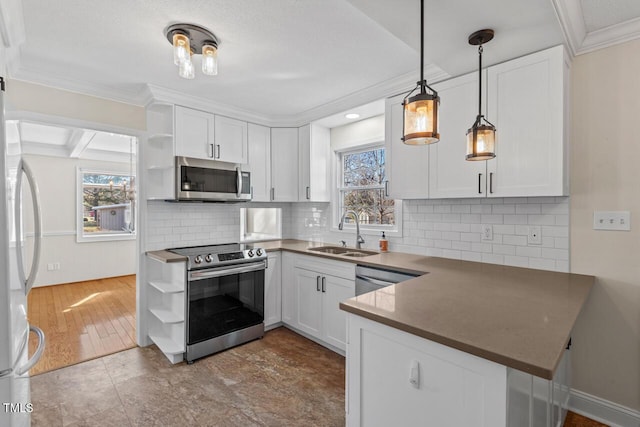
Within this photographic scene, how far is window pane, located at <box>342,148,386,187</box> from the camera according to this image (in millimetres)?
3453

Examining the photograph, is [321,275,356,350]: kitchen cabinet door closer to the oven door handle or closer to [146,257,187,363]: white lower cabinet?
the oven door handle

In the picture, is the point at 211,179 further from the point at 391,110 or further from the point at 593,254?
the point at 593,254

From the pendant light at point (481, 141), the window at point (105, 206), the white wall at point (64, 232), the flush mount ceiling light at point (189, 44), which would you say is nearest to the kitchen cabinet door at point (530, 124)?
the pendant light at point (481, 141)

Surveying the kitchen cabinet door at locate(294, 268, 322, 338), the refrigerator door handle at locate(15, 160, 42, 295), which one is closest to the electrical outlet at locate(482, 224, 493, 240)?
the kitchen cabinet door at locate(294, 268, 322, 338)

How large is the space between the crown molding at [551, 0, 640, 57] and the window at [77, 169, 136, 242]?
22.3 feet

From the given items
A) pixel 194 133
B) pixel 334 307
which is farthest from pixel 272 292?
pixel 194 133

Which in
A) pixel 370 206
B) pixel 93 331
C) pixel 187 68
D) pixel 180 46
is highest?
pixel 180 46

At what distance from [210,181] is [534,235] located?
283 centimetres

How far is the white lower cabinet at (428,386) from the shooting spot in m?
1.02

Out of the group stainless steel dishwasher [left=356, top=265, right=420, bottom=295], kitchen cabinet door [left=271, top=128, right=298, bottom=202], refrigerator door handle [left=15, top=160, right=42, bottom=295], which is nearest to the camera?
refrigerator door handle [left=15, top=160, right=42, bottom=295]

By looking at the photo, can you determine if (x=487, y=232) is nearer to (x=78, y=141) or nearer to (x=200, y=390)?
(x=200, y=390)

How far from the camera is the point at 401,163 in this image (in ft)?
Result: 8.81

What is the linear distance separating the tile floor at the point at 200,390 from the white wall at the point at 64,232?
12.5ft

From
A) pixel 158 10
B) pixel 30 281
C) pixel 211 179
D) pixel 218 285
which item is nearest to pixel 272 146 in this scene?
pixel 211 179
